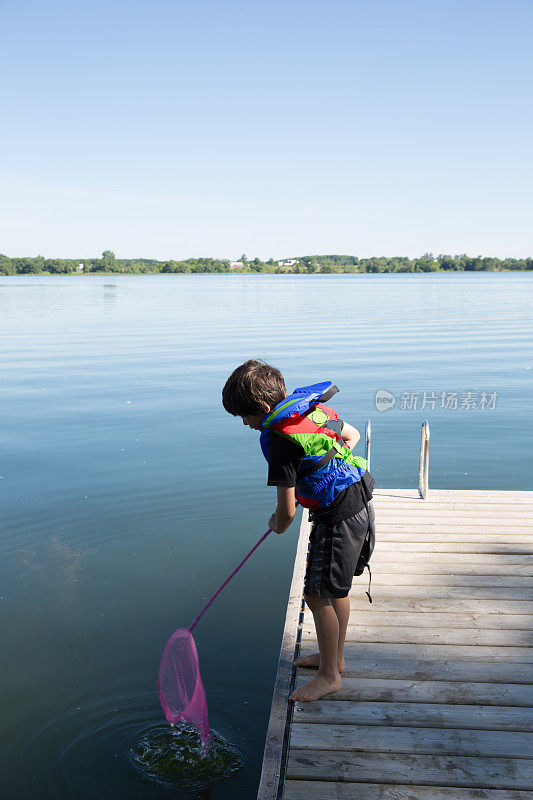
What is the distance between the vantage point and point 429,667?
12.1 feet

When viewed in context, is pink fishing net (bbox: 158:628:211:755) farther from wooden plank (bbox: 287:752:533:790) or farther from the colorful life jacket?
the colorful life jacket

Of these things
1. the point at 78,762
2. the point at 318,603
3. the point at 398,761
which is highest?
the point at 318,603

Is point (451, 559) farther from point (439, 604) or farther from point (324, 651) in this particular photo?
point (324, 651)

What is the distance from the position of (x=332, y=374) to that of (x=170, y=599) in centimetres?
1097

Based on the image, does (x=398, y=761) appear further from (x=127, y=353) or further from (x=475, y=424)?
(x=127, y=353)

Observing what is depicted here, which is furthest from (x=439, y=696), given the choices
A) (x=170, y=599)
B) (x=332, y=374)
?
(x=332, y=374)

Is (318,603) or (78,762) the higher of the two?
(318,603)

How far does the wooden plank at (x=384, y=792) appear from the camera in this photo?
8.96ft

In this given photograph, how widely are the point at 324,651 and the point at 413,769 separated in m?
0.69

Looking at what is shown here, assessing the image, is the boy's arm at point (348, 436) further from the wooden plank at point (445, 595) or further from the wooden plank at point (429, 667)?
the wooden plank at point (445, 595)

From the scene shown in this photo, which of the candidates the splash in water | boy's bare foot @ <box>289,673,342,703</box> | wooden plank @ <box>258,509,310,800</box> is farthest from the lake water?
boy's bare foot @ <box>289,673,342,703</box>

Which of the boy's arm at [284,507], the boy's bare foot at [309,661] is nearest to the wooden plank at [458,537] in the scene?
the boy's bare foot at [309,661]

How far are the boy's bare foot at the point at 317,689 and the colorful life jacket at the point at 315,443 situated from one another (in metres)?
0.93

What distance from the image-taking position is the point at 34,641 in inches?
207
